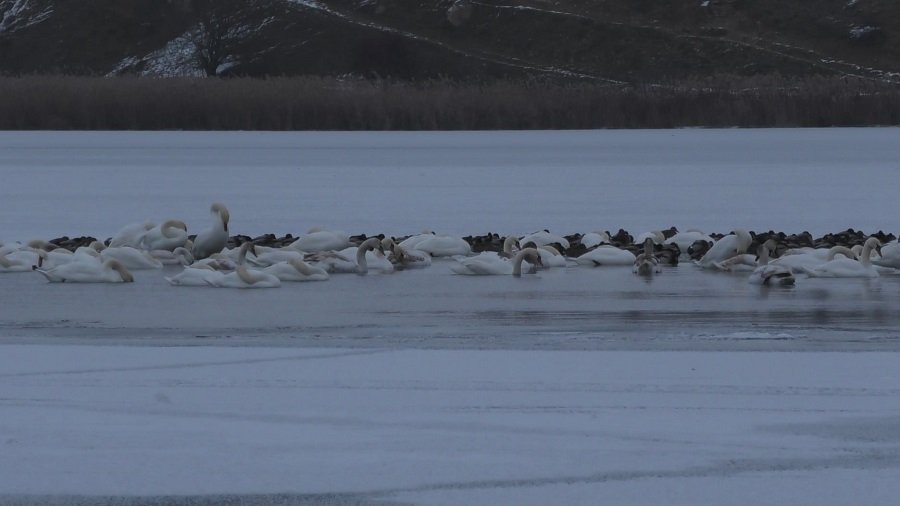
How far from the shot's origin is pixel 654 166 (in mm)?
24062

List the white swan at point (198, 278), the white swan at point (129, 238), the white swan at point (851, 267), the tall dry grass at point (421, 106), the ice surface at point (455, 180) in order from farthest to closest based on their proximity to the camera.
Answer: the tall dry grass at point (421, 106)
the ice surface at point (455, 180)
the white swan at point (129, 238)
the white swan at point (851, 267)
the white swan at point (198, 278)

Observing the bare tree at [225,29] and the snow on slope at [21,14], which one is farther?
the snow on slope at [21,14]

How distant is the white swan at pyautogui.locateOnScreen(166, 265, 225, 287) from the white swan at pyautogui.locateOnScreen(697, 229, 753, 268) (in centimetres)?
376

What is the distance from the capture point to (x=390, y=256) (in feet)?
37.4

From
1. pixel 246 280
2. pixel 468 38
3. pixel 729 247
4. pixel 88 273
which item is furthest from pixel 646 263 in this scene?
pixel 468 38

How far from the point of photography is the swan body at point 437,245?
12.0m

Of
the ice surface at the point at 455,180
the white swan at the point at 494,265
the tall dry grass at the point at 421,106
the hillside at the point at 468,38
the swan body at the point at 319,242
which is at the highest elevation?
the hillside at the point at 468,38

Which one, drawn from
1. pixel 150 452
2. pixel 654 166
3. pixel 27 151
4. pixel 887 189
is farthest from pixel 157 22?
pixel 150 452

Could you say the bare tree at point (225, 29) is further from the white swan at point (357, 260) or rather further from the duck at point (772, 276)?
the duck at point (772, 276)

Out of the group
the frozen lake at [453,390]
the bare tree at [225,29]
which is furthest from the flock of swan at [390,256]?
the bare tree at [225,29]

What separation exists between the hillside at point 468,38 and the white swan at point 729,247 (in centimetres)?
5767

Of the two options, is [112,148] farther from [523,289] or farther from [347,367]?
[347,367]

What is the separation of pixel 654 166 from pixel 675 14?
5395 cm

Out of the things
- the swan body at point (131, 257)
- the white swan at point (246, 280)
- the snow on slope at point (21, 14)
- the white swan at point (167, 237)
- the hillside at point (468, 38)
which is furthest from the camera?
the snow on slope at point (21, 14)
